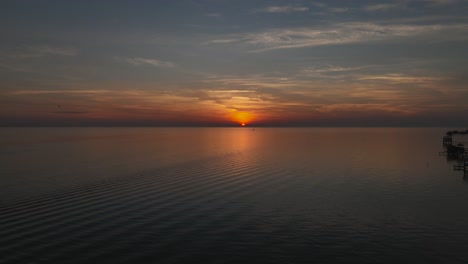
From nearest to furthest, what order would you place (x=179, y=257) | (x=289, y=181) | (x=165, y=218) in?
1. (x=179, y=257)
2. (x=165, y=218)
3. (x=289, y=181)

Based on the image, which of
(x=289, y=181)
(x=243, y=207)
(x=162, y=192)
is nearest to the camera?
(x=243, y=207)

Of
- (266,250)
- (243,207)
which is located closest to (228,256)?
(266,250)

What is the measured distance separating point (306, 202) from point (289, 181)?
16448 mm

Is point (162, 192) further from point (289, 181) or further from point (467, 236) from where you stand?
point (467, 236)

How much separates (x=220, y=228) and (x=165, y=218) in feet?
20.9

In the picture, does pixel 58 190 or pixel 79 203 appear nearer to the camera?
pixel 79 203

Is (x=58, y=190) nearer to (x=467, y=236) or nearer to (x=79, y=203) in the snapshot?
(x=79, y=203)

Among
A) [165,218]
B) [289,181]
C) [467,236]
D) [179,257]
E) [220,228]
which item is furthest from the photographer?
[289,181]

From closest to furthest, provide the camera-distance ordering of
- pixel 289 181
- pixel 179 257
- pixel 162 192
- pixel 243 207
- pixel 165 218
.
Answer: pixel 179 257, pixel 165 218, pixel 243 207, pixel 162 192, pixel 289 181

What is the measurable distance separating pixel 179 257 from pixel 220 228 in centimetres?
742

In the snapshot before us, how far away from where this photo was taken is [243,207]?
39.8m

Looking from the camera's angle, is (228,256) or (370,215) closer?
(228,256)

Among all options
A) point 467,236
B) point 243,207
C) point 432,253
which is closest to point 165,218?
point 243,207

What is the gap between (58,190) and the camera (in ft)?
160
